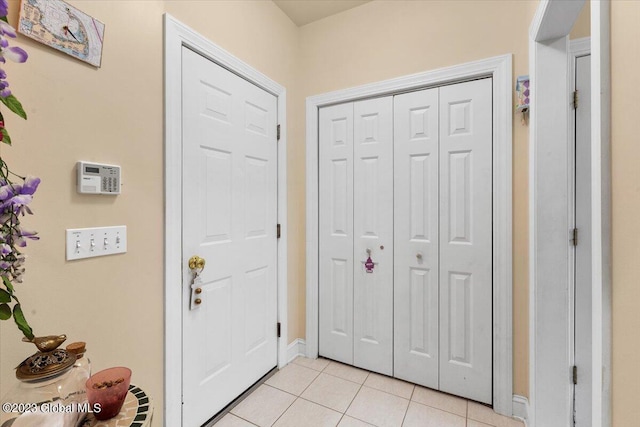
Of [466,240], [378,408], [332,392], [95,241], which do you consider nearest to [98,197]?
[95,241]

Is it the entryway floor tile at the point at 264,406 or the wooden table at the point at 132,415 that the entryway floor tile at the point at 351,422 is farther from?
the wooden table at the point at 132,415

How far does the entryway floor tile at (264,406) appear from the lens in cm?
166

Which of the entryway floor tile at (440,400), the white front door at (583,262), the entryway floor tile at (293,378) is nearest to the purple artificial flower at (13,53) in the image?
the entryway floor tile at (293,378)

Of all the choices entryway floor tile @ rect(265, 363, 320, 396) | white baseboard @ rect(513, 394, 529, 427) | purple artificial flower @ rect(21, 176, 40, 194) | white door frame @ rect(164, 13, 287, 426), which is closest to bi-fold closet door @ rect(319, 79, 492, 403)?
white baseboard @ rect(513, 394, 529, 427)

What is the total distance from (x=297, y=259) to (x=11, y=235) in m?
1.91

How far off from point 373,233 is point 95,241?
1.64 metres

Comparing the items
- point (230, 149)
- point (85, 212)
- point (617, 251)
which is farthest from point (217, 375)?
point (617, 251)

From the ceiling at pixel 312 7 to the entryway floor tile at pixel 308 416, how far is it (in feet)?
9.17

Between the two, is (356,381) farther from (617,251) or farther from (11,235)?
(11,235)

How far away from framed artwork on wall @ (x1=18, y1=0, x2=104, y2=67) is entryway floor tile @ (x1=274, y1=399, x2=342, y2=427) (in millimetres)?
1987

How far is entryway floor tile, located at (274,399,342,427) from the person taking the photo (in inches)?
63.7

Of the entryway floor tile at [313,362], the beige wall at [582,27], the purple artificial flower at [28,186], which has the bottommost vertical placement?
the entryway floor tile at [313,362]

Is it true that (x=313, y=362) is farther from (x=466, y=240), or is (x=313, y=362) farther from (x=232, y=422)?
(x=466, y=240)

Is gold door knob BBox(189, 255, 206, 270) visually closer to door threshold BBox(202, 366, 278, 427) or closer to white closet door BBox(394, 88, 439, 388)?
door threshold BBox(202, 366, 278, 427)
